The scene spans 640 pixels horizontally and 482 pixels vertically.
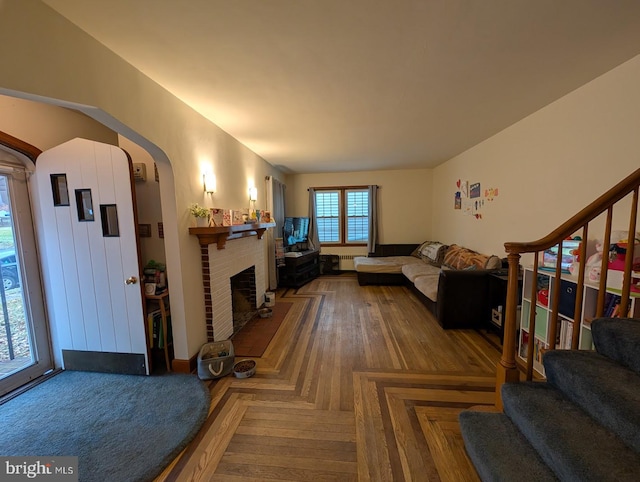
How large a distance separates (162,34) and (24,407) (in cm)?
277

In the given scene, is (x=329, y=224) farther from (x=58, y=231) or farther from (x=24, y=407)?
(x=24, y=407)

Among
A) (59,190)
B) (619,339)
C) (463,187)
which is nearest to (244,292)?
(59,190)

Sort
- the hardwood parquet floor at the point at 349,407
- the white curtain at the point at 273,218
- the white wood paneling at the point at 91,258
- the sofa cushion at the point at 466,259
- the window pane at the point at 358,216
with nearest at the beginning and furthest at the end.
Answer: the hardwood parquet floor at the point at 349,407 → the white wood paneling at the point at 91,258 → the sofa cushion at the point at 466,259 → the white curtain at the point at 273,218 → the window pane at the point at 358,216

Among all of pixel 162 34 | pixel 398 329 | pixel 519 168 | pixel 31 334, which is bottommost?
pixel 398 329

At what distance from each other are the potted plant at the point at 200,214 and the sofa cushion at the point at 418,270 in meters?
3.24

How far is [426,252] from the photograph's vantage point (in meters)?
5.21

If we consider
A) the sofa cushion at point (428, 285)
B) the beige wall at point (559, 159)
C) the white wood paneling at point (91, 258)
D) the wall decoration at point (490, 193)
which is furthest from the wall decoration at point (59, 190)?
the wall decoration at point (490, 193)

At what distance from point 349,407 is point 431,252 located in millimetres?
3861

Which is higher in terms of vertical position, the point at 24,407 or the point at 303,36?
the point at 303,36

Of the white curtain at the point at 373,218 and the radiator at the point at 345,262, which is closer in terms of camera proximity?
the white curtain at the point at 373,218

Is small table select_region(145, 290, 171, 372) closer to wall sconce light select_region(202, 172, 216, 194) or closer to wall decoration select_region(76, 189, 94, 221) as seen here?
wall decoration select_region(76, 189, 94, 221)

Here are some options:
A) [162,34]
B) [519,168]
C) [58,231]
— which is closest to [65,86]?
[162,34]

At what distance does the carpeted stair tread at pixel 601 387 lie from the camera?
1.04 metres

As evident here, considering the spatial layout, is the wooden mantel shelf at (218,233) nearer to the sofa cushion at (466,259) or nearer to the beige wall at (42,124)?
the beige wall at (42,124)
